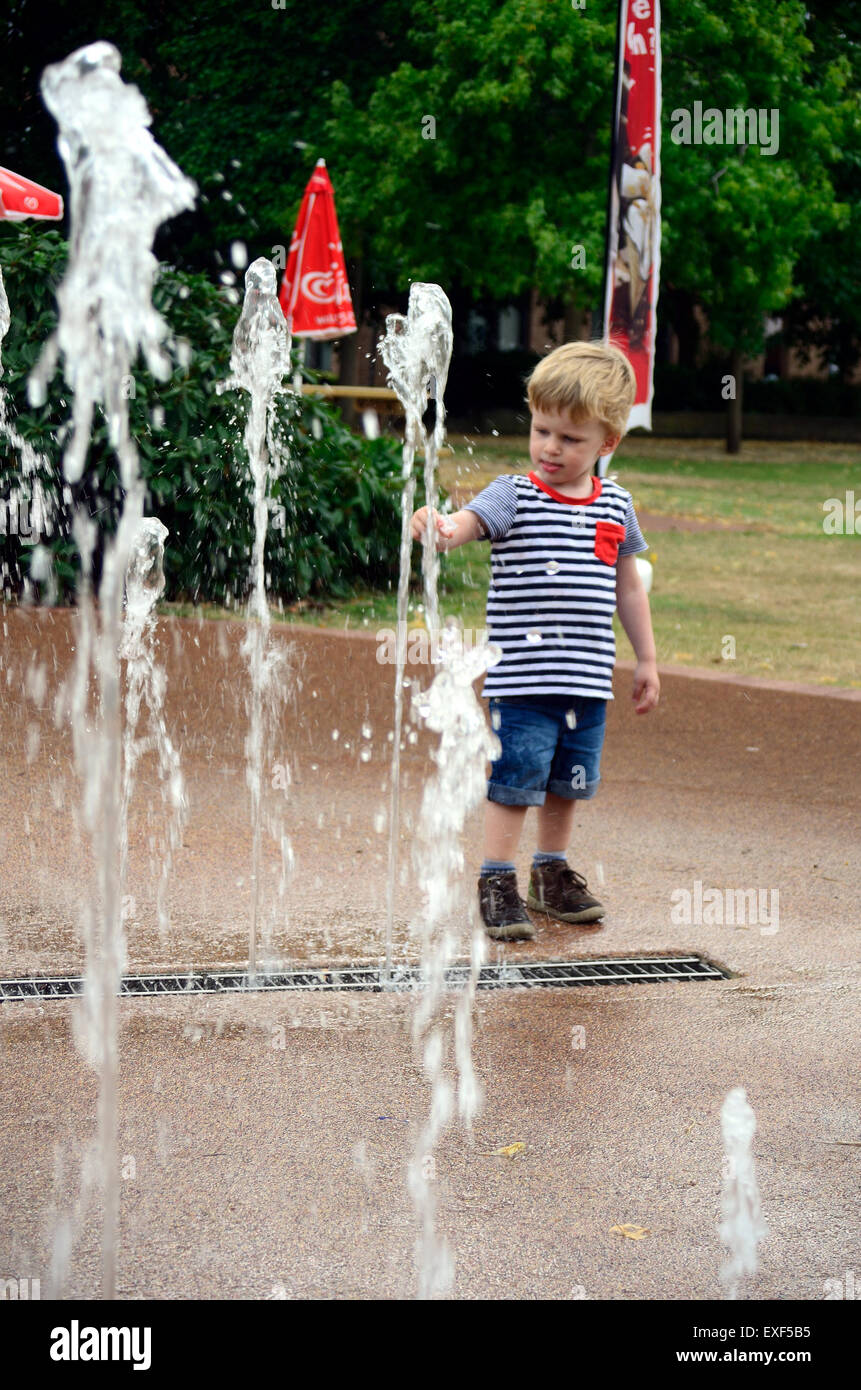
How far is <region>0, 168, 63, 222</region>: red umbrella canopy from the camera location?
8.23 m

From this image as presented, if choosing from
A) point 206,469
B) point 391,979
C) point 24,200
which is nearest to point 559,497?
point 391,979

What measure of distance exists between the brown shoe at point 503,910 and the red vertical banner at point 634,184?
190 inches

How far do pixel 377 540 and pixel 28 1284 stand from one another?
8.14 metres

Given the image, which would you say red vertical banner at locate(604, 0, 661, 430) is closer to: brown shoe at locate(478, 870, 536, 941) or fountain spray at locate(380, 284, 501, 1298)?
fountain spray at locate(380, 284, 501, 1298)

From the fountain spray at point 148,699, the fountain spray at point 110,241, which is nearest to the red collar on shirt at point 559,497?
the fountain spray at point 148,699

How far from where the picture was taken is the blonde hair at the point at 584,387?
4.27m

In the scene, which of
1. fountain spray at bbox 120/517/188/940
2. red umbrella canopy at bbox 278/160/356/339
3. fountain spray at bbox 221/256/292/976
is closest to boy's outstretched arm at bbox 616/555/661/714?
fountain spray at bbox 221/256/292/976

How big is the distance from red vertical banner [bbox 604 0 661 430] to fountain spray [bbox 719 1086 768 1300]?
5925mm

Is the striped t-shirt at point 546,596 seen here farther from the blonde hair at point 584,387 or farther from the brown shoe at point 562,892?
the brown shoe at point 562,892

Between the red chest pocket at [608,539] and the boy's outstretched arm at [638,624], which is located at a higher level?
the red chest pocket at [608,539]

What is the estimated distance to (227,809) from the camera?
561cm

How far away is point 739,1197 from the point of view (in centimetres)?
298

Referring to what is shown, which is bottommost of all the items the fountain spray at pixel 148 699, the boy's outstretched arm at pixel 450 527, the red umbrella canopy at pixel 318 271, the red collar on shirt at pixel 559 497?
the fountain spray at pixel 148 699

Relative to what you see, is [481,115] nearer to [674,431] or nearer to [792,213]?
[792,213]
